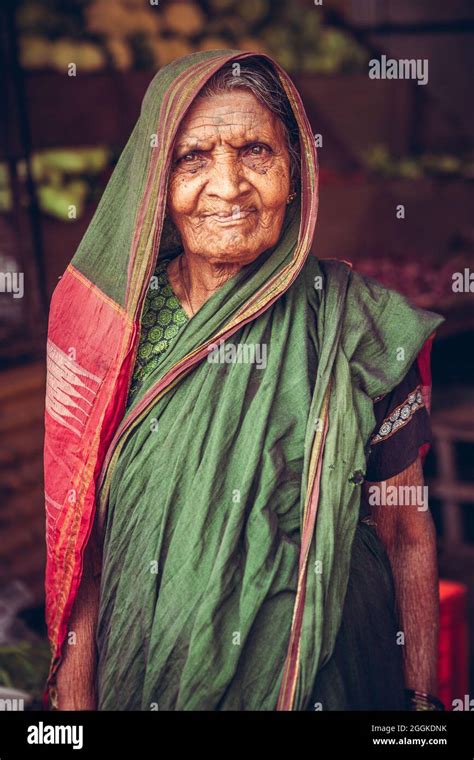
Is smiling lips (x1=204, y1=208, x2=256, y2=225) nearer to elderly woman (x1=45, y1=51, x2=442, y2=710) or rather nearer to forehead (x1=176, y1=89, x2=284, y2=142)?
elderly woman (x1=45, y1=51, x2=442, y2=710)

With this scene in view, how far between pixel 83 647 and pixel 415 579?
2.23 ft

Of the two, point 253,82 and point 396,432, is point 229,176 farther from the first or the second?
point 396,432

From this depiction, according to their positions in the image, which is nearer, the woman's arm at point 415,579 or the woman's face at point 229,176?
the woman's face at point 229,176

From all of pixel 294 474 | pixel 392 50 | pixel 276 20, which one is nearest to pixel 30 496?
pixel 294 474

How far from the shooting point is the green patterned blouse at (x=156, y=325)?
2.06 meters

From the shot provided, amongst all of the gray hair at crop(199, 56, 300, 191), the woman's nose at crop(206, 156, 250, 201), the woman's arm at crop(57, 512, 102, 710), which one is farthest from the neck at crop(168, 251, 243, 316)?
the woman's arm at crop(57, 512, 102, 710)

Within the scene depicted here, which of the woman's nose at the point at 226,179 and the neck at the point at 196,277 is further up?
the woman's nose at the point at 226,179

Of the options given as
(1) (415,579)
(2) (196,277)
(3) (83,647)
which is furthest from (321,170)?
A: (3) (83,647)

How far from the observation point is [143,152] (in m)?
1.96

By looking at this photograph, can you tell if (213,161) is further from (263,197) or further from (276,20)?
(276,20)

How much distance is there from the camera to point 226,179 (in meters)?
1.93

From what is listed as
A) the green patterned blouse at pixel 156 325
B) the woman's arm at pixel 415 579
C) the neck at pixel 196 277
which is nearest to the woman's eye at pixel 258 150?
the neck at pixel 196 277

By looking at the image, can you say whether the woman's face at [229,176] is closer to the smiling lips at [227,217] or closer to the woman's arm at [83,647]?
the smiling lips at [227,217]

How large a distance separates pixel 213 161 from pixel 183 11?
3.32 meters
